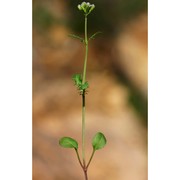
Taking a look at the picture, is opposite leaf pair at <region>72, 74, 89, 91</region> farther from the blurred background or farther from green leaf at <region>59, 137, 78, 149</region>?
green leaf at <region>59, 137, 78, 149</region>

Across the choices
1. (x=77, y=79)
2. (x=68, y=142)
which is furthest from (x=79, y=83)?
(x=68, y=142)

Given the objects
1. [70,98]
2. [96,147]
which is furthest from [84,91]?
[96,147]

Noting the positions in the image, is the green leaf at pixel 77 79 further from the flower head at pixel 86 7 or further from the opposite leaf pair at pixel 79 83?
the flower head at pixel 86 7

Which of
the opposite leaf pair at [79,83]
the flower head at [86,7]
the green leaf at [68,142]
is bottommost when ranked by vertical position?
the green leaf at [68,142]

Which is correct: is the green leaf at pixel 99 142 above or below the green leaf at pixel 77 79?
below

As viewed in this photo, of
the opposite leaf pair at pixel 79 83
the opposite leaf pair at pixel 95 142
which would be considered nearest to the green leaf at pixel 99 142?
the opposite leaf pair at pixel 95 142

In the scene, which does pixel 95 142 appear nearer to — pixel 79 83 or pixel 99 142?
pixel 99 142
